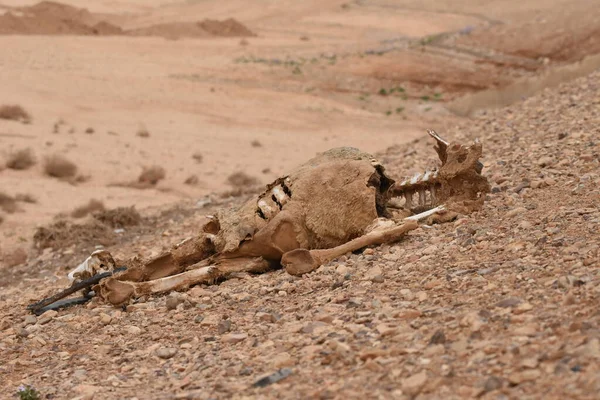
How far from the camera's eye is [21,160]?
1712 cm

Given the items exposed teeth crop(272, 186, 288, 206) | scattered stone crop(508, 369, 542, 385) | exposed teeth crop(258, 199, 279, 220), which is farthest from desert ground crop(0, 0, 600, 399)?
exposed teeth crop(272, 186, 288, 206)

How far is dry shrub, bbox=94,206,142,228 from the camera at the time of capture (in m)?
11.7

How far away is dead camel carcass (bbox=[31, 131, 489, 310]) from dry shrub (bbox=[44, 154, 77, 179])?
10201mm

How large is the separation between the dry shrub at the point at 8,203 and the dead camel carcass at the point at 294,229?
25.6 ft

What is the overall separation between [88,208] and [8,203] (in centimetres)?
132

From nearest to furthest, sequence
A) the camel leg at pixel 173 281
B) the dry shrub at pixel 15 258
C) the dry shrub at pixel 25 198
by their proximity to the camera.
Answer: the camel leg at pixel 173 281
the dry shrub at pixel 15 258
the dry shrub at pixel 25 198

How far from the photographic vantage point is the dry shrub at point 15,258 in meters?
10.7

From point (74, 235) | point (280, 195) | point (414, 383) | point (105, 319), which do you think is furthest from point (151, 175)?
point (414, 383)

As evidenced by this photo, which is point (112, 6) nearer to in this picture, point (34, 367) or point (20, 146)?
point (20, 146)

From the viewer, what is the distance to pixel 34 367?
575 cm

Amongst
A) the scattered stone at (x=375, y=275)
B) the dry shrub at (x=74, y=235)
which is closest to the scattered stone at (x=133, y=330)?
the scattered stone at (x=375, y=275)

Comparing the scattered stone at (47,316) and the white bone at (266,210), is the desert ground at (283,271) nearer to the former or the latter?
the scattered stone at (47,316)

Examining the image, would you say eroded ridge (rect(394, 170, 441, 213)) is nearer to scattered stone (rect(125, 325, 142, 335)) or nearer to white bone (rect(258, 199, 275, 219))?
white bone (rect(258, 199, 275, 219))

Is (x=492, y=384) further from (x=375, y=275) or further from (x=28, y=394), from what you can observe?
(x=28, y=394)
